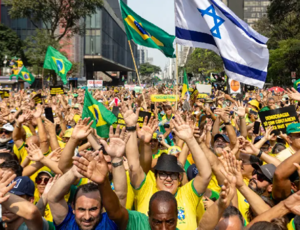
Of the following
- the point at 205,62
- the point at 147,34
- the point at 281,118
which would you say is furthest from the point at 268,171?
the point at 205,62

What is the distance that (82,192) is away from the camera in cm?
315

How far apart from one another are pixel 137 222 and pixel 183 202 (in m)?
0.71

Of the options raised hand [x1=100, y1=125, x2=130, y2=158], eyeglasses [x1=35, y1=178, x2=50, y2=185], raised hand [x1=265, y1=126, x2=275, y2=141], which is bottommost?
eyeglasses [x1=35, y1=178, x2=50, y2=185]

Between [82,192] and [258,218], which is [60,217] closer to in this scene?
[82,192]

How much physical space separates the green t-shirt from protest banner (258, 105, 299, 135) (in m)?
3.48

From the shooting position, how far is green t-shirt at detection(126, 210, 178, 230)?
124 inches

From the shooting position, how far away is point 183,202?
3.75 meters

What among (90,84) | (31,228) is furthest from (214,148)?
(90,84)

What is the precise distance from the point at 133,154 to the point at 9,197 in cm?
146

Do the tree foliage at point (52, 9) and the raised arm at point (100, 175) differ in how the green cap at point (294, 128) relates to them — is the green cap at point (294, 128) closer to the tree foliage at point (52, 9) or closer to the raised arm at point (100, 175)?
the raised arm at point (100, 175)

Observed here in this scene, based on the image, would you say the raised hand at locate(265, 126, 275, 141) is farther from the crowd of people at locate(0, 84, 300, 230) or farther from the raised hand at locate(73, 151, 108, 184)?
the raised hand at locate(73, 151, 108, 184)

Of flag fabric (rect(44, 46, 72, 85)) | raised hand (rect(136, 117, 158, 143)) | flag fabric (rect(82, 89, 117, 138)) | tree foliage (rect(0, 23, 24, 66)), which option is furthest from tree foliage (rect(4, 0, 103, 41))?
raised hand (rect(136, 117, 158, 143))

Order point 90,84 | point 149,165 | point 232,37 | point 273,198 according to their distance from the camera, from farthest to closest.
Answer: point 90,84 < point 232,37 < point 149,165 < point 273,198

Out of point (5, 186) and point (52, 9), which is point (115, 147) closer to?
point (5, 186)
